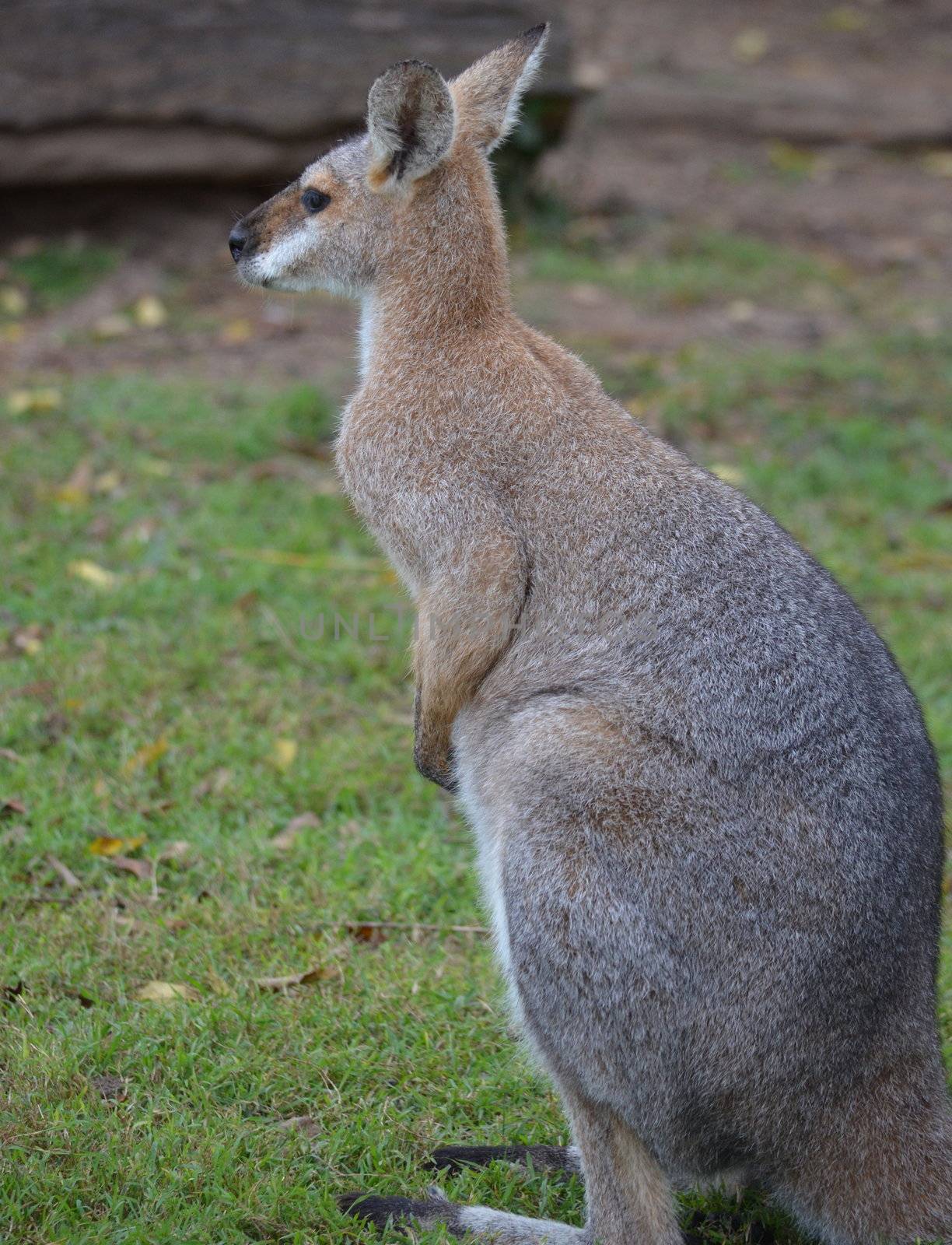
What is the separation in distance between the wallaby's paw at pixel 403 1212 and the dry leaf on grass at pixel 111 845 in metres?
1.51

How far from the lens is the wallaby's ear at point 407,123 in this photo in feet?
11.1

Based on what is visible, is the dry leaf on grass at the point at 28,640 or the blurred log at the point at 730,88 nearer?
the dry leaf on grass at the point at 28,640

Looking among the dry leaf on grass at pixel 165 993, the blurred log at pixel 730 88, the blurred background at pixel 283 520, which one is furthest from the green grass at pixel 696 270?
the dry leaf on grass at pixel 165 993

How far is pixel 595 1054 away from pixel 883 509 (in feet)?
14.7

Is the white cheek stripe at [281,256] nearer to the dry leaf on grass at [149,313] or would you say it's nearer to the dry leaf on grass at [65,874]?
the dry leaf on grass at [65,874]

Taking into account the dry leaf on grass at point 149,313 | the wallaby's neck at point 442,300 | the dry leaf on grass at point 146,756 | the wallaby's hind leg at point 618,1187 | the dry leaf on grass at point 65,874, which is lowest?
the dry leaf on grass at point 65,874

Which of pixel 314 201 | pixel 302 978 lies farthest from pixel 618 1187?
pixel 314 201

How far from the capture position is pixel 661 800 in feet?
9.12

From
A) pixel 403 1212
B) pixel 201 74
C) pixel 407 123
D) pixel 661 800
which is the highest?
pixel 407 123

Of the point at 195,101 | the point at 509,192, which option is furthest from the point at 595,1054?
the point at 509,192

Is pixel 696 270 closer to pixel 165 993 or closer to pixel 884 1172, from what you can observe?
pixel 165 993

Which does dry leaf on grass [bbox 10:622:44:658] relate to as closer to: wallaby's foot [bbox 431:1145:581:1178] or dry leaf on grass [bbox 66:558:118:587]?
dry leaf on grass [bbox 66:558:118:587]

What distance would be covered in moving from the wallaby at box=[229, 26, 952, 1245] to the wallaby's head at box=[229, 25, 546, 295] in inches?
1.2

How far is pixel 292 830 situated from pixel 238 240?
175 cm
